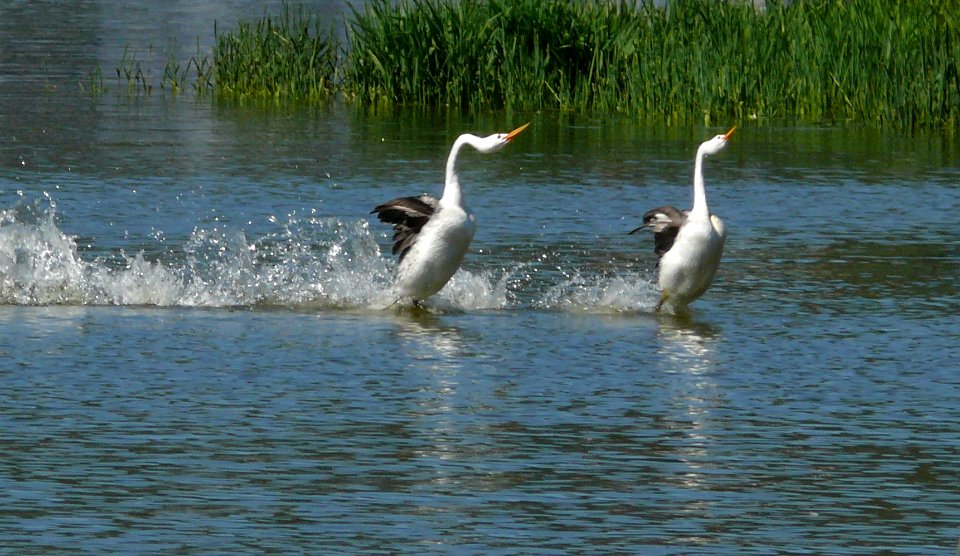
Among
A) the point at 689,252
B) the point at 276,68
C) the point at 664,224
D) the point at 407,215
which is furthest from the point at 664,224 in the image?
the point at 276,68

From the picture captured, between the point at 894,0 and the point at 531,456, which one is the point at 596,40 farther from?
the point at 531,456

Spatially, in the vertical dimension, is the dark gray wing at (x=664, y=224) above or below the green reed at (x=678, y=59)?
below

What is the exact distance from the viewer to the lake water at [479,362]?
24.6 ft

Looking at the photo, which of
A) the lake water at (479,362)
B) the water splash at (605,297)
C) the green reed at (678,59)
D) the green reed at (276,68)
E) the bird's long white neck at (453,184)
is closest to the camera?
the lake water at (479,362)

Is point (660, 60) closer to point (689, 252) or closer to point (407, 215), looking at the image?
point (407, 215)

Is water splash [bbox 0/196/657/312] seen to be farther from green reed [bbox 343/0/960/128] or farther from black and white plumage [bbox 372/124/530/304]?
green reed [bbox 343/0/960/128]

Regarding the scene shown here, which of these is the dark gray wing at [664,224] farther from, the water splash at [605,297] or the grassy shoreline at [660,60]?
the grassy shoreline at [660,60]

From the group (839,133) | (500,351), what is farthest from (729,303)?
(839,133)

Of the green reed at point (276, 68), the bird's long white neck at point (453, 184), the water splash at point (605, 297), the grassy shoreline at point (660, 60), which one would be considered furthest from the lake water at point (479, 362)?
the green reed at point (276, 68)

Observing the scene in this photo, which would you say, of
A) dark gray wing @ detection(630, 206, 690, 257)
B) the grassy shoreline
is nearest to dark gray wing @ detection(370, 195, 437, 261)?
dark gray wing @ detection(630, 206, 690, 257)

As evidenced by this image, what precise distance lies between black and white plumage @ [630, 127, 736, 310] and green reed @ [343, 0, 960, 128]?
1042 cm

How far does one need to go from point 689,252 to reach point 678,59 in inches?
478

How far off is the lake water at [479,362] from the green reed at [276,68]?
5.58 m

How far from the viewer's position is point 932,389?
1032cm
